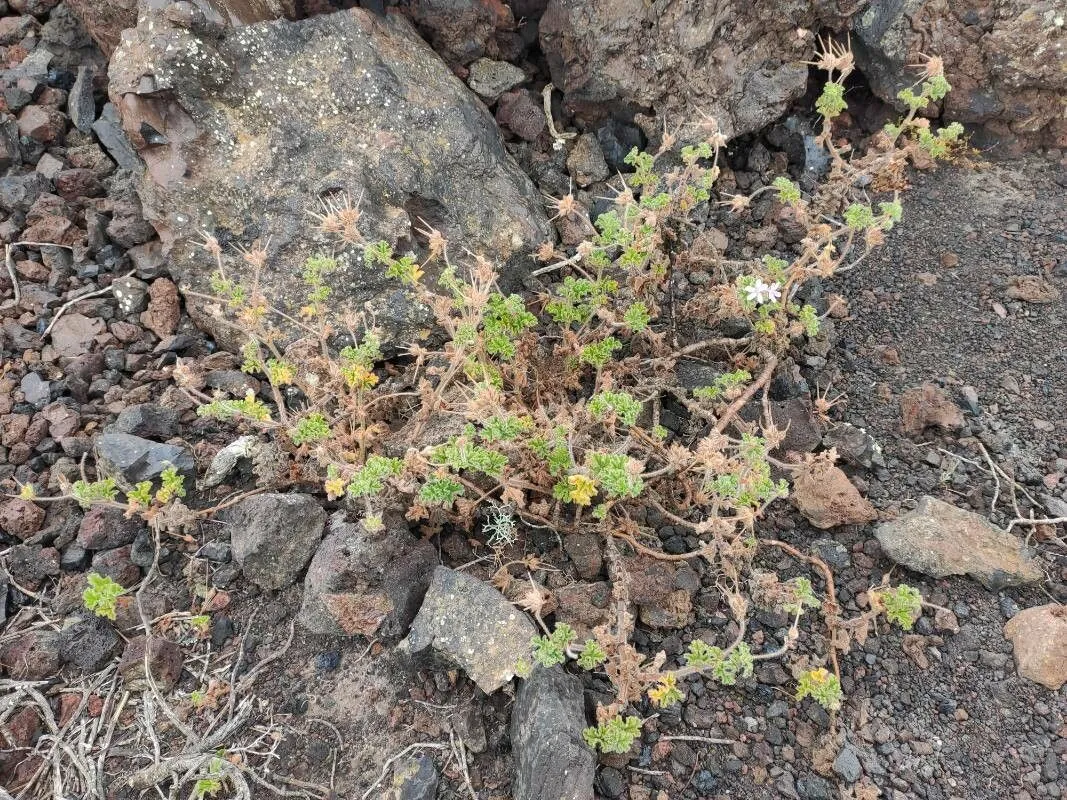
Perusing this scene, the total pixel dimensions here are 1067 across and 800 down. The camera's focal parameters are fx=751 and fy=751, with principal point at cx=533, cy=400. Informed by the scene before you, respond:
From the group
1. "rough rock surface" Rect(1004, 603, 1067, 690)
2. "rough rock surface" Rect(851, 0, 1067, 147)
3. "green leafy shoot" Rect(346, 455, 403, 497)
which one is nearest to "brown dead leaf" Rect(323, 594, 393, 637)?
"green leafy shoot" Rect(346, 455, 403, 497)

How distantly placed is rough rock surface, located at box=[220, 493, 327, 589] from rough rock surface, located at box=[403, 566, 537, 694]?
556 mm

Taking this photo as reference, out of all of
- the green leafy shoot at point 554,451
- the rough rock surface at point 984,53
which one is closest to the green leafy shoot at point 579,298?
the green leafy shoot at point 554,451

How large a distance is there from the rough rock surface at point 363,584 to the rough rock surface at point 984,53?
11.8 feet

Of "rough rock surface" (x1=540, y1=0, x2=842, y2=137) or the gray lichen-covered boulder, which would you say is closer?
the gray lichen-covered boulder

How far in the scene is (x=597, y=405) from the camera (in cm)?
251

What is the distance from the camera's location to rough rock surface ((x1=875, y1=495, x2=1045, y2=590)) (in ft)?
8.77

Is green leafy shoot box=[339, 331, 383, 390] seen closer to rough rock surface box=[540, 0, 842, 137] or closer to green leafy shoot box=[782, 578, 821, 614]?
green leafy shoot box=[782, 578, 821, 614]

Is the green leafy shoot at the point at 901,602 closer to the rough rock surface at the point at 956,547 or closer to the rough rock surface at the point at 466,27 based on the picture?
the rough rock surface at the point at 956,547

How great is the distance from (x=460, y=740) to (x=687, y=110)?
10.5ft

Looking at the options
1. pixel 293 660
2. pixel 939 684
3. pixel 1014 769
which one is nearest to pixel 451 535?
pixel 293 660

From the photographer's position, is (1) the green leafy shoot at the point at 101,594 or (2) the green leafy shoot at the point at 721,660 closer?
(2) the green leafy shoot at the point at 721,660

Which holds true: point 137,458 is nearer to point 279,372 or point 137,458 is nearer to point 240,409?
point 240,409

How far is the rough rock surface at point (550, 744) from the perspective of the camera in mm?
2186

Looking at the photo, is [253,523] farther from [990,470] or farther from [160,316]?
[990,470]
